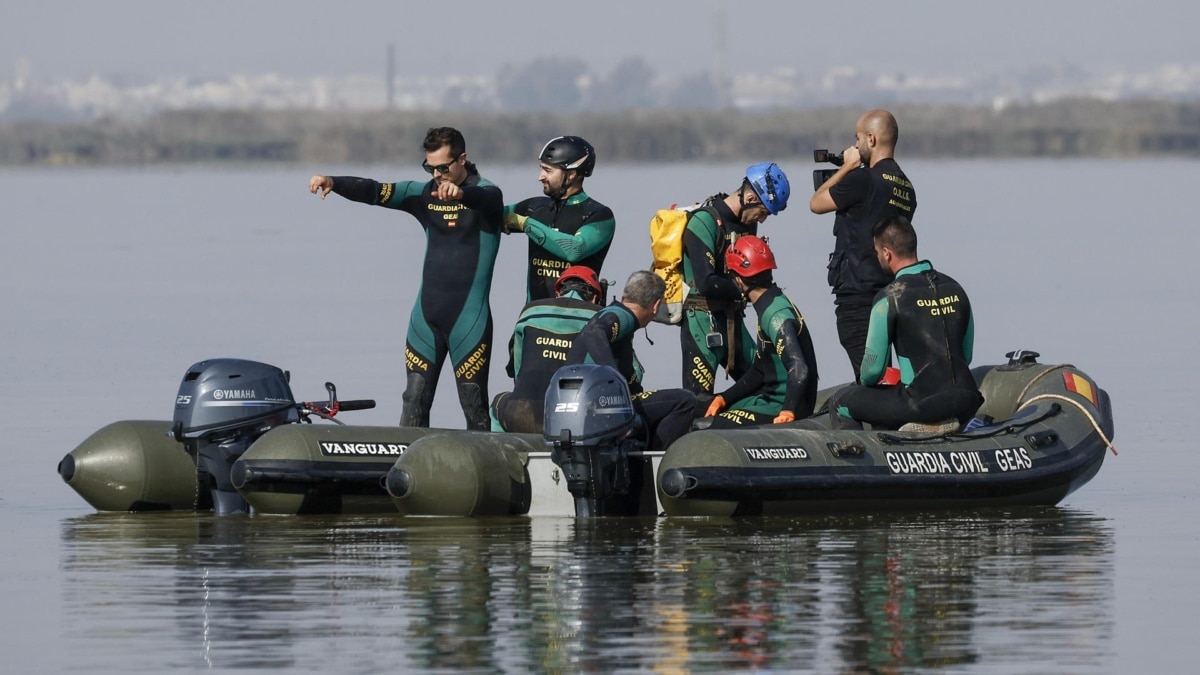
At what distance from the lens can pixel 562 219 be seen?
15344 mm

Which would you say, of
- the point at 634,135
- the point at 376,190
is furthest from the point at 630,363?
the point at 634,135

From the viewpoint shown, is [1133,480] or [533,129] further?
[533,129]

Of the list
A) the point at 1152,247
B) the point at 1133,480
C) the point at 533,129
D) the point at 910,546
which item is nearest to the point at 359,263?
the point at 1152,247

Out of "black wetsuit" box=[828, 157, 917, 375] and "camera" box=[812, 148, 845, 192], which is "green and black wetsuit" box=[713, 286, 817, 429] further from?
"camera" box=[812, 148, 845, 192]

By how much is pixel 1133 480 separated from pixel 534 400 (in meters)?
4.13

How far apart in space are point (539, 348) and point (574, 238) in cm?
95

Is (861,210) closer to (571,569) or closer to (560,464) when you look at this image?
(560,464)

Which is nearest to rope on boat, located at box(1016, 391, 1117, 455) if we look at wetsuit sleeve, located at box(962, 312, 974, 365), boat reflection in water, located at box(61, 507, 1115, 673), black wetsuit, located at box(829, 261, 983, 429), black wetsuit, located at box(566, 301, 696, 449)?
boat reflection in water, located at box(61, 507, 1115, 673)

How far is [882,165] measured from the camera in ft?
49.8

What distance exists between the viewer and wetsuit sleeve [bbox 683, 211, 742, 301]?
14.8 m

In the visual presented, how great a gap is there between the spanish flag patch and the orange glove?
2227mm

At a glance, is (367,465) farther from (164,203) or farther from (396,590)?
(164,203)

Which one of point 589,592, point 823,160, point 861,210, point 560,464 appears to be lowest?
point 589,592

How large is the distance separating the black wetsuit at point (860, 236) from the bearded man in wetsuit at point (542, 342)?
1447 millimetres
